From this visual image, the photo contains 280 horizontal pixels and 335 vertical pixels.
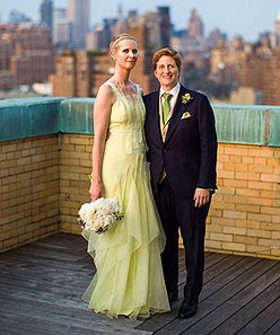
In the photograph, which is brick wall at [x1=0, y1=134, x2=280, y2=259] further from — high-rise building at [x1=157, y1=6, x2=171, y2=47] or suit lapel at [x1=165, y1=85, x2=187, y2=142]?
high-rise building at [x1=157, y1=6, x2=171, y2=47]

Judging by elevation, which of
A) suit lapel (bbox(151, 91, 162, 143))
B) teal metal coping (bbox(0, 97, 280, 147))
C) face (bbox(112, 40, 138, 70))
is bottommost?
teal metal coping (bbox(0, 97, 280, 147))

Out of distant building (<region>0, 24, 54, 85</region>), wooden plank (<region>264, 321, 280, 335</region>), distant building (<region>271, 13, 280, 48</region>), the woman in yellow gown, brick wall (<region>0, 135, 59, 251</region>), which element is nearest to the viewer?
wooden plank (<region>264, 321, 280, 335</region>)

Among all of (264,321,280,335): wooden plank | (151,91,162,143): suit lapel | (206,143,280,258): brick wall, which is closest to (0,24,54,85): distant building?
(206,143,280,258): brick wall

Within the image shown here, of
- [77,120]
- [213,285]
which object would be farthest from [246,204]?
[77,120]

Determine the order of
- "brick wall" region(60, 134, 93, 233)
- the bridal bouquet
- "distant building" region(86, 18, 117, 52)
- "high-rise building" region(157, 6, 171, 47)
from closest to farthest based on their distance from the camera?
the bridal bouquet, "brick wall" region(60, 134, 93, 233), "high-rise building" region(157, 6, 171, 47), "distant building" region(86, 18, 117, 52)

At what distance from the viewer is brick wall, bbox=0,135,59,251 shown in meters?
6.59

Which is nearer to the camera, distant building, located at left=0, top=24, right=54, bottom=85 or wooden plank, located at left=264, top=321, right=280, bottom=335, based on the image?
wooden plank, located at left=264, top=321, right=280, bottom=335

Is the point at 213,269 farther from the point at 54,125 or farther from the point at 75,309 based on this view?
the point at 54,125

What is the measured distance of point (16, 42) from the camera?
156 meters

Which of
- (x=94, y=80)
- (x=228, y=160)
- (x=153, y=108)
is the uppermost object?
(x=153, y=108)

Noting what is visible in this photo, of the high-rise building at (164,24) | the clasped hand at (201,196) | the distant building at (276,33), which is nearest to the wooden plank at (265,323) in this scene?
the clasped hand at (201,196)

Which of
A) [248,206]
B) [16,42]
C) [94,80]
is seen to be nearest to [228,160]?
[248,206]

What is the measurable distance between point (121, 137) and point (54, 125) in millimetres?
2230

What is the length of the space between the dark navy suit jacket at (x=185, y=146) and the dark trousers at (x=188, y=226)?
65 millimetres
